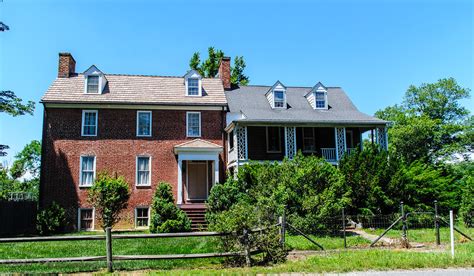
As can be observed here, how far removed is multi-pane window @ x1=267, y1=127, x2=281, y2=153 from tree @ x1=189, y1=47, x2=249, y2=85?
44.7 feet

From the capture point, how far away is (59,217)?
1875cm

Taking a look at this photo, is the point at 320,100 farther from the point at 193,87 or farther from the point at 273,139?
the point at 193,87

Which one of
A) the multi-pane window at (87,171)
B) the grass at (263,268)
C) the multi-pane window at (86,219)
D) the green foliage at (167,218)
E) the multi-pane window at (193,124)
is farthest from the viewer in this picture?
the multi-pane window at (193,124)

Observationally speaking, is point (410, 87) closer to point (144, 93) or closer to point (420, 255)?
point (144, 93)

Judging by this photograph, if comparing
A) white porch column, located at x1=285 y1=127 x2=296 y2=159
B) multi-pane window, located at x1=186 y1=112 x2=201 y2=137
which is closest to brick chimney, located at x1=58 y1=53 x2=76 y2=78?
multi-pane window, located at x1=186 y1=112 x2=201 y2=137

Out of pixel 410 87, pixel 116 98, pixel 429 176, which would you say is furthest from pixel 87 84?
pixel 410 87

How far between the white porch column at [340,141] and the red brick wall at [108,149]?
6.76 meters

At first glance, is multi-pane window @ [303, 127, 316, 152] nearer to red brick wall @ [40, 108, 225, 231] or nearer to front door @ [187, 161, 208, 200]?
red brick wall @ [40, 108, 225, 231]

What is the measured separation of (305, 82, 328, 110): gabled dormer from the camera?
24.4 metres

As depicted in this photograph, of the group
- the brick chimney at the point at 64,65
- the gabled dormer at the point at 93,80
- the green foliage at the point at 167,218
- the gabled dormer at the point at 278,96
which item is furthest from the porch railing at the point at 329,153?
the brick chimney at the point at 64,65

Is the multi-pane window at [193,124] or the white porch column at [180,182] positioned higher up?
the multi-pane window at [193,124]

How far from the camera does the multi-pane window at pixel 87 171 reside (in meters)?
20.6

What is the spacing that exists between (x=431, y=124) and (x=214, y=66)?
21.8 m

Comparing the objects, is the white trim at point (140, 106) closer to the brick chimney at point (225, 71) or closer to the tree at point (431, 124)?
the brick chimney at point (225, 71)
